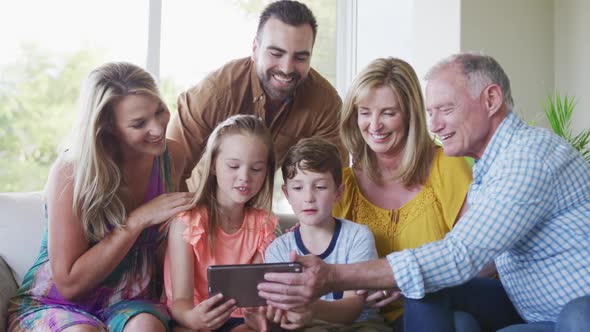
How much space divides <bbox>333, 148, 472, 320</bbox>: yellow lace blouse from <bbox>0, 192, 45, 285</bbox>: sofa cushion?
1152 mm

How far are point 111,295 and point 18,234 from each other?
49cm

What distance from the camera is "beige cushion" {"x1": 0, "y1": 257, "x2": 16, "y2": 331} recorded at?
6.54 feet

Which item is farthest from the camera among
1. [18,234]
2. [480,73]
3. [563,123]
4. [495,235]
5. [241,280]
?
[563,123]

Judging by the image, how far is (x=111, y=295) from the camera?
206 cm

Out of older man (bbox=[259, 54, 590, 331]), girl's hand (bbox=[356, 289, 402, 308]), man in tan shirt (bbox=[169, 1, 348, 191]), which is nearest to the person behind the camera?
older man (bbox=[259, 54, 590, 331])

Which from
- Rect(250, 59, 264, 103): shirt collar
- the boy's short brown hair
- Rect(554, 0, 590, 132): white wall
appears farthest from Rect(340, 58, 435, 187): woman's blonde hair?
Rect(554, 0, 590, 132): white wall

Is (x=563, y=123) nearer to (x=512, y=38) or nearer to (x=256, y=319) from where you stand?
(x=512, y=38)

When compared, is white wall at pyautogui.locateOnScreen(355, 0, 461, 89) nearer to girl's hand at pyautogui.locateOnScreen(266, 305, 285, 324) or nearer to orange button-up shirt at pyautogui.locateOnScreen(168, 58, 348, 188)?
orange button-up shirt at pyautogui.locateOnScreen(168, 58, 348, 188)

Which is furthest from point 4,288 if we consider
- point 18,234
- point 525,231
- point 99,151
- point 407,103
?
point 525,231

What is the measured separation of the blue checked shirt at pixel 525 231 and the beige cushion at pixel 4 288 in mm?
1198

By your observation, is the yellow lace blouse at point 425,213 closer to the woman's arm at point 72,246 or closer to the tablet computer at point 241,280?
the tablet computer at point 241,280

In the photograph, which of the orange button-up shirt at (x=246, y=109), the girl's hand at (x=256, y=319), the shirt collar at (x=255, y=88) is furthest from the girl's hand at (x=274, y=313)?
the shirt collar at (x=255, y=88)

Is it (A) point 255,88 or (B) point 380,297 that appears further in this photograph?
(A) point 255,88

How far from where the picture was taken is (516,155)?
168 cm
